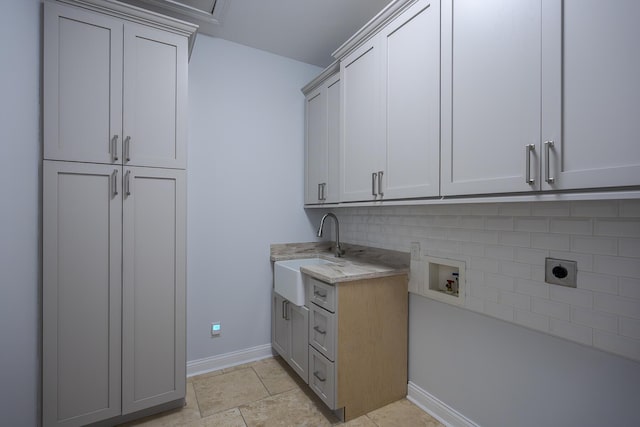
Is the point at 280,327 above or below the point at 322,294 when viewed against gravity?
below

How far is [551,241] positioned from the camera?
4.37 feet

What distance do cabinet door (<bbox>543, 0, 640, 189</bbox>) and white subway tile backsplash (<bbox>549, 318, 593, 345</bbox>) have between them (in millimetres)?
644

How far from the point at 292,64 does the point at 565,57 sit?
2291mm

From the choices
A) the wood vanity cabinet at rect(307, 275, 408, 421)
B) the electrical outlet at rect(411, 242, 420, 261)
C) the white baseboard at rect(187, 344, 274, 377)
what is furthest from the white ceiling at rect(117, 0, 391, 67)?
the white baseboard at rect(187, 344, 274, 377)

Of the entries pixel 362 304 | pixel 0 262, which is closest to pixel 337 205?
pixel 362 304

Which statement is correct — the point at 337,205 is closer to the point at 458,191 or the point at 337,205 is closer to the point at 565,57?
the point at 458,191

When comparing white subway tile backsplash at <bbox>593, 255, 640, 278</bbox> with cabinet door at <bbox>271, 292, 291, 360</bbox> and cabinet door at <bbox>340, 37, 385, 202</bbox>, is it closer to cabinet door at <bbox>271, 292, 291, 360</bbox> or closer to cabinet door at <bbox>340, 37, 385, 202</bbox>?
cabinet door at <bbox>340, 37, 385, 202</bbox>

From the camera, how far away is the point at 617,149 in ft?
3.02

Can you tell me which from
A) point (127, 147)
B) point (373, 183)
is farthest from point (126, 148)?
point (373, 183)

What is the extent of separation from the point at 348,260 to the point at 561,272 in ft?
4.68

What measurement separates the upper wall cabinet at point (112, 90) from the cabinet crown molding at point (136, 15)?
0.09 feet

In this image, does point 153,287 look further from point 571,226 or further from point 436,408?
point 571,226

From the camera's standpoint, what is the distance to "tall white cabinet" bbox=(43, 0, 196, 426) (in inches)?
64.1

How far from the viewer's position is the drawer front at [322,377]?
71.0 inches
